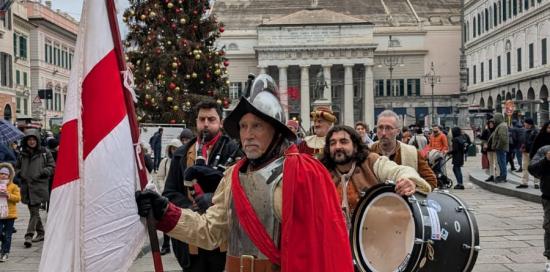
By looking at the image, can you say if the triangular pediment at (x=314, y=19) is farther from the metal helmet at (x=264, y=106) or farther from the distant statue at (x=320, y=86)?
the metal helmet at (x=264, y=106)

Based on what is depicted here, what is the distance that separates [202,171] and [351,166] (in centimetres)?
119

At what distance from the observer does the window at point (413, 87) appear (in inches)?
3401

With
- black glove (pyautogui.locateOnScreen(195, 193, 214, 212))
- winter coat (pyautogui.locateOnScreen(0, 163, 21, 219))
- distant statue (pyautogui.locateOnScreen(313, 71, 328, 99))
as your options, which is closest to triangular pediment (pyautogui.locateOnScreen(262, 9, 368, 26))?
distant statue (pyautogui.locateOnScreen(313, 71, 328, 99))

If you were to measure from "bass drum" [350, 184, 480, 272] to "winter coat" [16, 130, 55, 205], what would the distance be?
668cm

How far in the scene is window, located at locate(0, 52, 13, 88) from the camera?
162 ft

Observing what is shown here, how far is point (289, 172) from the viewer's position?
285cm

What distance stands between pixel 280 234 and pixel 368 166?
2302mm

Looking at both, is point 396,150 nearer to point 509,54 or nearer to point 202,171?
point 202,171

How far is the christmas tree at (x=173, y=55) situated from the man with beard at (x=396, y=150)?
9626 mm

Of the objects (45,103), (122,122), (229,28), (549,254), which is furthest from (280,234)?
(229,28)

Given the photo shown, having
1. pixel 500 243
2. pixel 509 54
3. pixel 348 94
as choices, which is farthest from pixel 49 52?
pixel 500 243

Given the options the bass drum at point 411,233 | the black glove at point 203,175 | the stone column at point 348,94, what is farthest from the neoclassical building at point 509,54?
the black glove at point 203,175

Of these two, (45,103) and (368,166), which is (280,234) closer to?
(368,166)

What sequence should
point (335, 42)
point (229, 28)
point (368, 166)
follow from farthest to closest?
point (229, 28) → point (335, 42) → point (368, 166)
